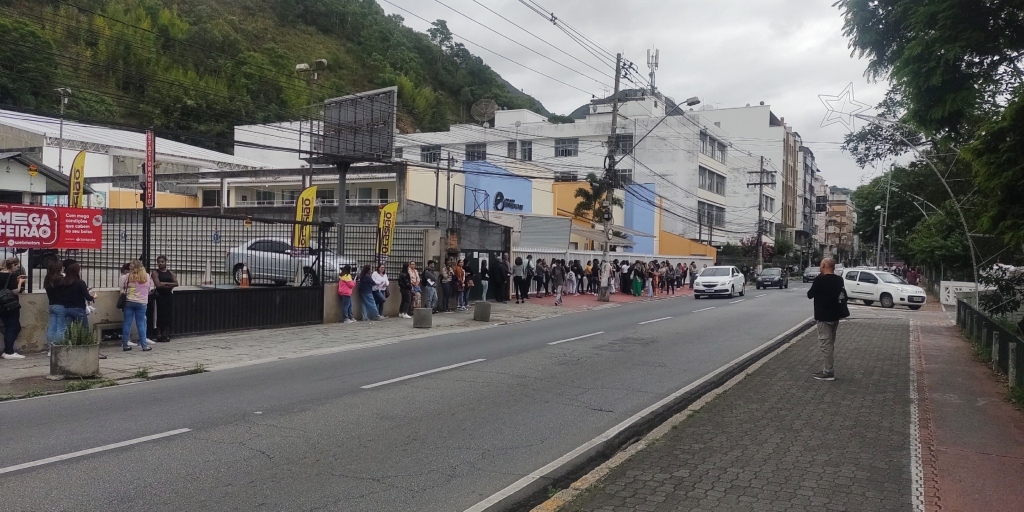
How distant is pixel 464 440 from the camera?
7469mm

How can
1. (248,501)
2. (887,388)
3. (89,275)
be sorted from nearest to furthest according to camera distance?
(248,501), (887,388), (89,275)

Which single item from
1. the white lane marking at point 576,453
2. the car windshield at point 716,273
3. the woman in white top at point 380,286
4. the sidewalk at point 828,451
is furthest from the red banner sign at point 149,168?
the car windshield at point 716,273

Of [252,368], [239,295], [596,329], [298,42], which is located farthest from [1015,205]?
[298,42]

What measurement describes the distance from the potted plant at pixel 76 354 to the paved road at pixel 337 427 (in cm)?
86

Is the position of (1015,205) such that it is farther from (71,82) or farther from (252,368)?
(71,82)

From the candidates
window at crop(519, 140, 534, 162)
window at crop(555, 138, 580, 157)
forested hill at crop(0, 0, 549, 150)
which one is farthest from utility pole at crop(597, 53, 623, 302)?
window at crop(519, 140, 534, 162)

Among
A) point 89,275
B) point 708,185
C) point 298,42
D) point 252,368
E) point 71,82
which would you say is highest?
point 298,42

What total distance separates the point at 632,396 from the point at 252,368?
632cm

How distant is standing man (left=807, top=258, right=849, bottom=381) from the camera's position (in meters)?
10.8

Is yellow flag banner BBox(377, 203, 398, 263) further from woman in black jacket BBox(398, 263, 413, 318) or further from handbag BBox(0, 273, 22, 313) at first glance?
handbag BBox(0, 273, 22, 313)

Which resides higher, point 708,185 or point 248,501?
point 708,185

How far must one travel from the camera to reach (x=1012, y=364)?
34.3 ft

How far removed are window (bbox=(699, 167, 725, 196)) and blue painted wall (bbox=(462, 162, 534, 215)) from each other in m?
22.2

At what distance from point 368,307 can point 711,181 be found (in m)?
53.5
